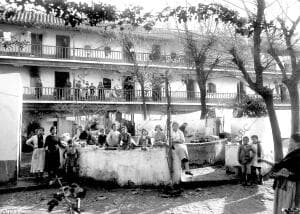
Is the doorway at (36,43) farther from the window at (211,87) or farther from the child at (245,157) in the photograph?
the child at (245,157)

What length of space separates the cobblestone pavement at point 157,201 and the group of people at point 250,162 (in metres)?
0.48

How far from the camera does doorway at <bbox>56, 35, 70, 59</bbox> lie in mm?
27033

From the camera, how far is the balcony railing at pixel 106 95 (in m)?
25.9

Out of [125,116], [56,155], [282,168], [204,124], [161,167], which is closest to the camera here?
[282,168]

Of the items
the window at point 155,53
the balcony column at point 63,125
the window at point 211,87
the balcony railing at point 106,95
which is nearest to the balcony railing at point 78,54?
the window at point 155,53

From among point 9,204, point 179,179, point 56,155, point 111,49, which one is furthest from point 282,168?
point 111,49

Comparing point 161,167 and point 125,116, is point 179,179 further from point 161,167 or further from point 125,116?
point 125,116

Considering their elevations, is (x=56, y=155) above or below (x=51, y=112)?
below

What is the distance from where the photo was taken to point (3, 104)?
425 inches

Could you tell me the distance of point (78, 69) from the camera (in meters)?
28.0

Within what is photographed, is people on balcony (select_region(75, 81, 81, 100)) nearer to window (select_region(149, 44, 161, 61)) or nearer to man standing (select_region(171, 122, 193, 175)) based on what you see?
window (select_region(149, 44, 161, 61))

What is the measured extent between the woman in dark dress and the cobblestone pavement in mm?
1301

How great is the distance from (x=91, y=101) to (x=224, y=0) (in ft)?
55.9

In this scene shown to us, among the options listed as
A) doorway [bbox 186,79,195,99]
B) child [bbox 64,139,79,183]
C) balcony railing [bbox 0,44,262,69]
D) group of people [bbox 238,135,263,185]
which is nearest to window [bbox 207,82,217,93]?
doorway [bbox 186,79,195,99]
